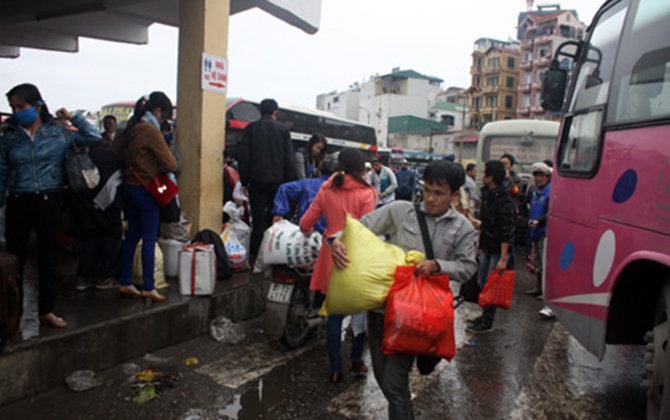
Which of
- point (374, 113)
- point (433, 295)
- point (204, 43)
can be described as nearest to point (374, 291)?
point (433, 295)

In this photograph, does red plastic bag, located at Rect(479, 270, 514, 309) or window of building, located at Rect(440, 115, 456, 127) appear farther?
window of building, located at Rect(440, 115, 456, 127)

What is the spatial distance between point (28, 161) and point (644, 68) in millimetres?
4357

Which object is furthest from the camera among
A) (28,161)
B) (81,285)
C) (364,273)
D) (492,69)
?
(492,69)

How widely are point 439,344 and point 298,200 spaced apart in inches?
102

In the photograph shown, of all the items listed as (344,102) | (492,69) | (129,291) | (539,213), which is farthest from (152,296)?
(344,102)

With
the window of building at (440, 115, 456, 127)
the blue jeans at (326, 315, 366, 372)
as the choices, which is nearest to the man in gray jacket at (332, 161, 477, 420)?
the blue jeans at (326, 315, 366, 372)

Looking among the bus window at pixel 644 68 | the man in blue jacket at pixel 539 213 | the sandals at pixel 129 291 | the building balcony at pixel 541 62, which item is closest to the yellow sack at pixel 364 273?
the bus window at pixel 644 68

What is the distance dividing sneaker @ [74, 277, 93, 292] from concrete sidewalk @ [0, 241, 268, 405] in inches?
2.9

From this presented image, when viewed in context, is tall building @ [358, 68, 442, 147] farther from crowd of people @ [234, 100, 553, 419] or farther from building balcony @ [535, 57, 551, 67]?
crowd of people @ [234, 100, 553, 419]

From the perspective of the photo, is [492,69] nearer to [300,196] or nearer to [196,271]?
[300,196]

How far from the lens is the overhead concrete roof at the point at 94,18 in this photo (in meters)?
7.74

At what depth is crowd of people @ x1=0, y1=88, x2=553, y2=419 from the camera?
2748 millimetres

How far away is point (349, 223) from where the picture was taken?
275cm

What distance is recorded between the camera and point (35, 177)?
3.71 meters
